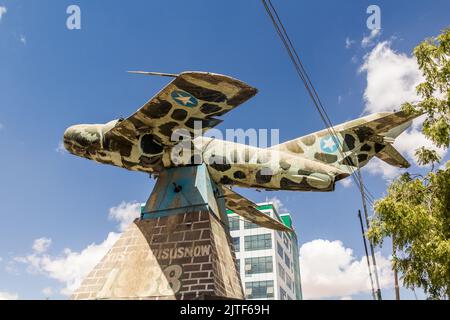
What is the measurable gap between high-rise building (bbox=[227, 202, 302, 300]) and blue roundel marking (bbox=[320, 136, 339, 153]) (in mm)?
37307

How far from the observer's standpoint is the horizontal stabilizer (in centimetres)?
1384

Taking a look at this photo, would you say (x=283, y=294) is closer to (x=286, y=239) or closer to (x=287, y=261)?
(x=287, y=261)

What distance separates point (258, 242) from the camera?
5406 cm

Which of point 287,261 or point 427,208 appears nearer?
point 427,208

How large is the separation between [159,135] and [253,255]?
142ft

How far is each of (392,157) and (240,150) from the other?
5.22 metres

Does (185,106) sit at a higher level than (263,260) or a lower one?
lower

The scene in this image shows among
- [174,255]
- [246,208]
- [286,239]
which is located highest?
[286,239]

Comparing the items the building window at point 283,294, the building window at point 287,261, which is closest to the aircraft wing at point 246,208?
the building window at point 283,294

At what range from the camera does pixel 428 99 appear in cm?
989

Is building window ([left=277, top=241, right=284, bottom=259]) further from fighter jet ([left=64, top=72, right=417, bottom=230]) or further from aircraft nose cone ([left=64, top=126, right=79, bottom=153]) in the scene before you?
aircraft nose cone ([left=64, top=126, right=79, bottom=153])

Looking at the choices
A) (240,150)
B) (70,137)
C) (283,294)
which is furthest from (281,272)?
(70,137)
